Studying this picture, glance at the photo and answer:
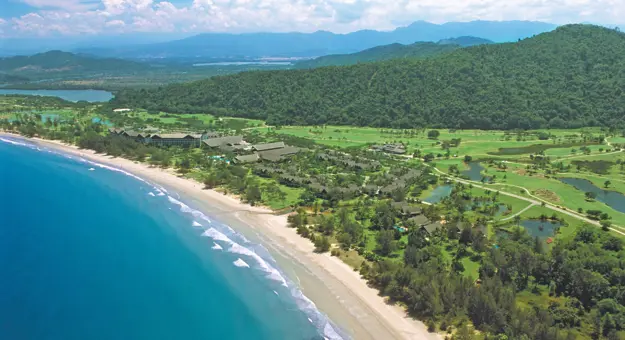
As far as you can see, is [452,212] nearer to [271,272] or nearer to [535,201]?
[535,201]

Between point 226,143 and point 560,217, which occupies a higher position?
point 226,143

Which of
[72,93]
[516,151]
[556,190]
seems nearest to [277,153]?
[556,190]

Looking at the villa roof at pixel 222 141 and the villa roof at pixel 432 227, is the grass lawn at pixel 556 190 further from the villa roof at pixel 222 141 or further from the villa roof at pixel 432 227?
the villa roof at pixel 222 141

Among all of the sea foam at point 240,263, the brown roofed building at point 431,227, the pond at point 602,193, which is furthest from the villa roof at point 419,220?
the pond at point 602,193

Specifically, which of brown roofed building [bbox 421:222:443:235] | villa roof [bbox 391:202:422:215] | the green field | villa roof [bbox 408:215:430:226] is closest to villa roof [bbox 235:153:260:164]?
the green field

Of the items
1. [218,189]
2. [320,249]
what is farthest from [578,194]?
[218,189]

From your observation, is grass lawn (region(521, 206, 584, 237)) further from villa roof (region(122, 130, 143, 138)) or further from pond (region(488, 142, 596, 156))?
villa roof (region(122, 130, 143, 138))
